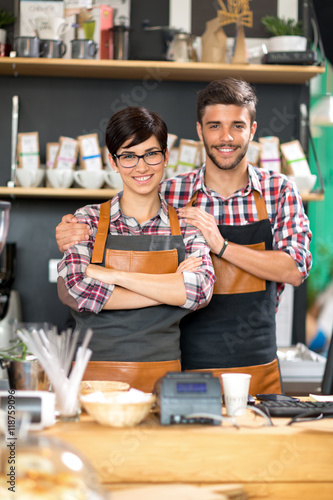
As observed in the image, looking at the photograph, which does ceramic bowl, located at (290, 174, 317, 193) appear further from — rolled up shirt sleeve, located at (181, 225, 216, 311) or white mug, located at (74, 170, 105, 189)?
rolled up shirt sleeve, located at (181, 225, 216, 311)

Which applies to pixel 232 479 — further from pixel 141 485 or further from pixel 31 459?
pixel 31 459

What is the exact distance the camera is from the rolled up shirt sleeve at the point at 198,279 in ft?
6.24

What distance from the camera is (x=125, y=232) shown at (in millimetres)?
2082

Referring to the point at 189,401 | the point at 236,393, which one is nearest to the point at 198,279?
the point at 236,393

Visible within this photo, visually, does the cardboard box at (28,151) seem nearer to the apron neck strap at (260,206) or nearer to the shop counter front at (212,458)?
the apron neck strap at (260,206)

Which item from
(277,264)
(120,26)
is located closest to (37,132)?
(120,26)

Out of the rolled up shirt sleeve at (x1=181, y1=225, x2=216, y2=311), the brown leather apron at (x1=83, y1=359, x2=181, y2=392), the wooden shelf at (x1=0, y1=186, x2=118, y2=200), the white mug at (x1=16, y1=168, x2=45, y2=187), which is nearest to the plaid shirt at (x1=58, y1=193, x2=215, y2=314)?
the rolled up shirt sleeve at (x1=181, y1=225, x2=216, y2=311)

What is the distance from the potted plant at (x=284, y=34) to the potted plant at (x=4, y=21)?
1.24 m

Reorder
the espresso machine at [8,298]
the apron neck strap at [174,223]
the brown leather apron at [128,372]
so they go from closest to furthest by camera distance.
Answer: the brown leather apron at [128,372], the apron neck strap at [174,223], the espresso machine at [8,298]

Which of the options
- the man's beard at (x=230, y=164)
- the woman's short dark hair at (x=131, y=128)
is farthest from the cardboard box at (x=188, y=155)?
the woman's short dark hair at (x=131, y=128)

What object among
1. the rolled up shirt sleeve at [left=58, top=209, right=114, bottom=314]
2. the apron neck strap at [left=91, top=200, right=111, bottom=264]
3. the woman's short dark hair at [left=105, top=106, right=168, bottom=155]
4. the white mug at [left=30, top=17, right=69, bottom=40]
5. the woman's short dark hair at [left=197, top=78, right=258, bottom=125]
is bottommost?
the rolled up shirt sleeve at [left=58, top=209, right=114, bottom=314]

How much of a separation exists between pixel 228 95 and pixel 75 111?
122 cm

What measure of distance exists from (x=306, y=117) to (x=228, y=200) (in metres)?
1.18

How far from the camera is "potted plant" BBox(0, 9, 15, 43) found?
299 cm
